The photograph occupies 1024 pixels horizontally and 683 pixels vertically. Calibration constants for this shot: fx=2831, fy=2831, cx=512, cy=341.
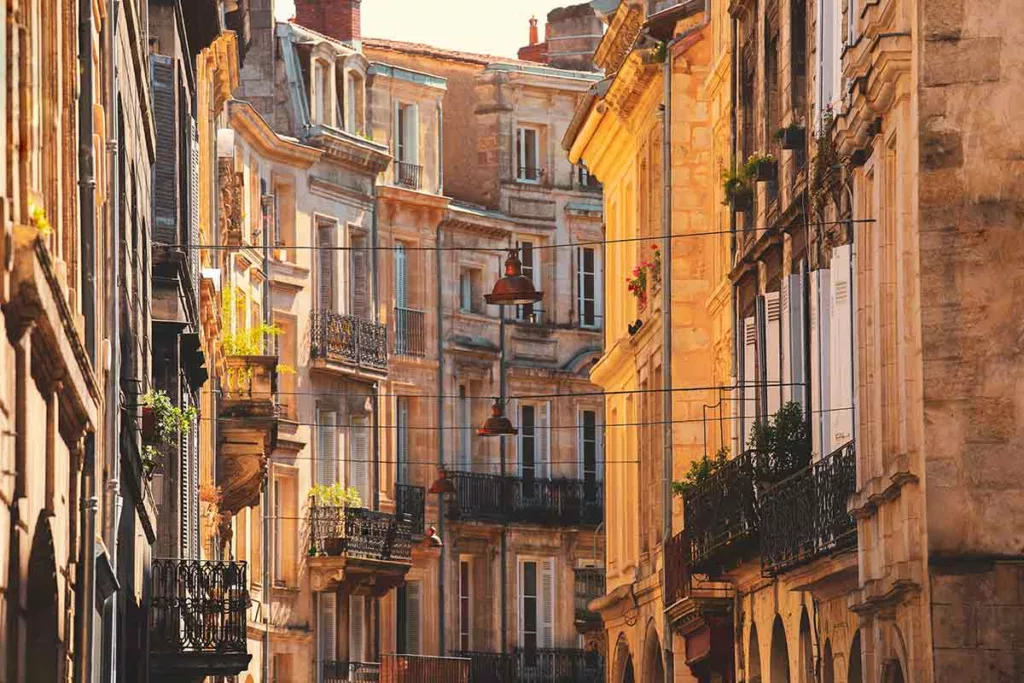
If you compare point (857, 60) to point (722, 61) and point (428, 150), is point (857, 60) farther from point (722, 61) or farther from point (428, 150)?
point (428, 150)

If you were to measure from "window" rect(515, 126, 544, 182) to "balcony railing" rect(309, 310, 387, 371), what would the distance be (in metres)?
7.99

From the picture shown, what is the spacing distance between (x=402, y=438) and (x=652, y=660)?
65.9 ft

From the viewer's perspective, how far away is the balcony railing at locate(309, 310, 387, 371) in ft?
187

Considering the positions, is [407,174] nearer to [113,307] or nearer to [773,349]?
[773,349]

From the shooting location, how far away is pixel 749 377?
34.5 m

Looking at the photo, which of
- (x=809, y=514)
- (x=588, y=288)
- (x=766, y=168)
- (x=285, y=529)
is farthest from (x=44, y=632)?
(x=588, y=288)

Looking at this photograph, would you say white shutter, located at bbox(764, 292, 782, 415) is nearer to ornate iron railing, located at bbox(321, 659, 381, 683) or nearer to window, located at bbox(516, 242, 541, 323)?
ornate iron railing, located at bbox(321, 659, 381, 683)

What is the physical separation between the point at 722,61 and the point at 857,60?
13.3 metres

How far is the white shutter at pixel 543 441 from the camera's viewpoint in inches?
2576

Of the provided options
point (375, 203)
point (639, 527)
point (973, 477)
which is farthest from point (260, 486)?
point (973, 477)

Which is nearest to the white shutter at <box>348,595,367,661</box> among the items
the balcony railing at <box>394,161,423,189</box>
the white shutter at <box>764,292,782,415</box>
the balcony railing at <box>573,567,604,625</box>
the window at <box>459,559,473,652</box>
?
the window at <box>459,559,473,652</box>

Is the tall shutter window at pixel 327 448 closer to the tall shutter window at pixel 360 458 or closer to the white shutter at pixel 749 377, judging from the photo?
the tall shutter window at pixel 360 458

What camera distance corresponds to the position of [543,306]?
218 ft

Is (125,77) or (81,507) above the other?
(125,77)
